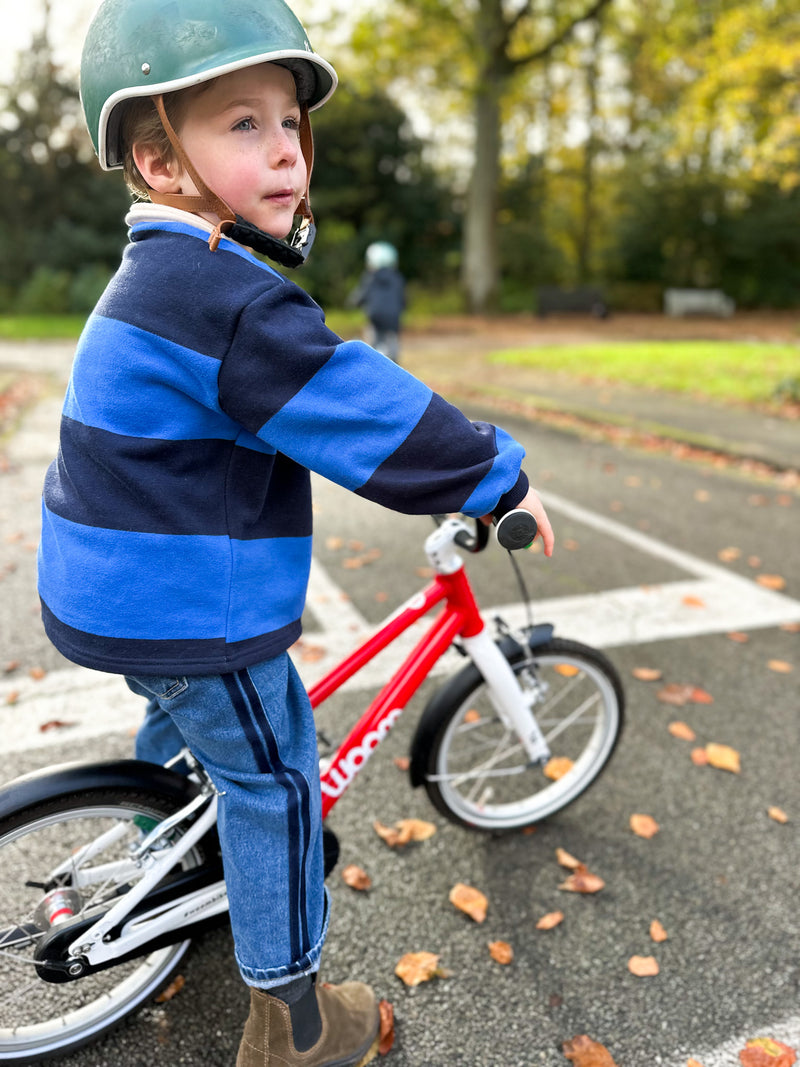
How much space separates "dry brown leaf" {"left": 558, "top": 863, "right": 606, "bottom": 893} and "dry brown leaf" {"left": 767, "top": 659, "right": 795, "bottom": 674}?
160 cm

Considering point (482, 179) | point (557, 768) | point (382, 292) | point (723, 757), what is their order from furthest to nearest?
point (482, 179), point (382, 292), point (723, 757), point (557, 768)

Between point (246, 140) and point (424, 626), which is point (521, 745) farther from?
point (246, 140)

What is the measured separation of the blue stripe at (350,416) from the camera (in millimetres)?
1381

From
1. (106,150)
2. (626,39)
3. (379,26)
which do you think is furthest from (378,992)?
(626,39)

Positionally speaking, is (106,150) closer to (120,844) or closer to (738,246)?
(120,844)

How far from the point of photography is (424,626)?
4.18m

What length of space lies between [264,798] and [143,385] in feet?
2.67

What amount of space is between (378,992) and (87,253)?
84.6 feet

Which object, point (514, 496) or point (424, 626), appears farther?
point (424, 626)

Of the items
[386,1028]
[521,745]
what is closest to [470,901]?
[386,1028]

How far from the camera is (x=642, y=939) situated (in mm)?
2262

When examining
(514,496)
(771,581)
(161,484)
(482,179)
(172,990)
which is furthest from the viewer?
(482,179)

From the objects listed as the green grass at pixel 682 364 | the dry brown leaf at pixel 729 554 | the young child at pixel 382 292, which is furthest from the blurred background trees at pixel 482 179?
the dry brown leaf at pixel 729 554

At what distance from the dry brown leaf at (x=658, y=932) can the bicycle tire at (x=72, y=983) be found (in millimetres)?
1236
